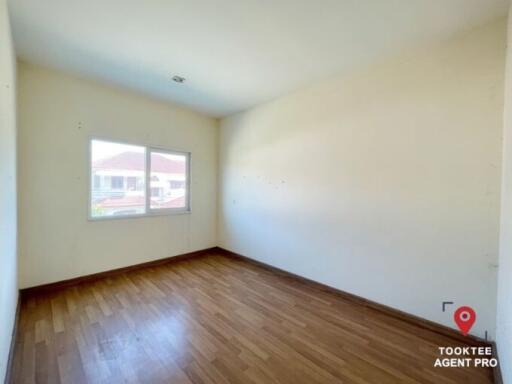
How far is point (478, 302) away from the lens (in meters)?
1.88

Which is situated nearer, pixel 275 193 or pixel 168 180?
pixel 275 193

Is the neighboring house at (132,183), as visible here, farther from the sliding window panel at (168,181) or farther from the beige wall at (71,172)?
the beige wall at (71,172)

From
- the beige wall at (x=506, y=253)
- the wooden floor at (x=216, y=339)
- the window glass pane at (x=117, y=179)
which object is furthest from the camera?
the window glass pane at (x=117, y=179)

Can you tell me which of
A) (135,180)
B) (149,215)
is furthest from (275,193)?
(135,180)

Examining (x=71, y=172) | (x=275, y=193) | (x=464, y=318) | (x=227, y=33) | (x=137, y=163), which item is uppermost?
(x=227, y=33)

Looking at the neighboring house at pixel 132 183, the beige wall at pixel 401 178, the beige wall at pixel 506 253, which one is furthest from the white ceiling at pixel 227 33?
the neighboring house at pixel 132 183

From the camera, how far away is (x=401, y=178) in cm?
227

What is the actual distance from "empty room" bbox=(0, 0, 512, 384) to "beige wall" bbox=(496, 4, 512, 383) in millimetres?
36

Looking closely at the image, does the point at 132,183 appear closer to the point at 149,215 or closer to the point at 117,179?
the point at 117,179

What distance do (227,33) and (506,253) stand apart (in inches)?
111

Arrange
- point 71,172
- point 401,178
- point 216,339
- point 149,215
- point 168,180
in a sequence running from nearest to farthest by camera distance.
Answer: point 216,339
point 401,178
point 71,172
point 149,215
point 168,180

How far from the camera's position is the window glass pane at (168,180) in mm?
3754

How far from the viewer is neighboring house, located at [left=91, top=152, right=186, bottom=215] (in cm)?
317

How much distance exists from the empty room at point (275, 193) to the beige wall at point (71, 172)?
0.02 m
